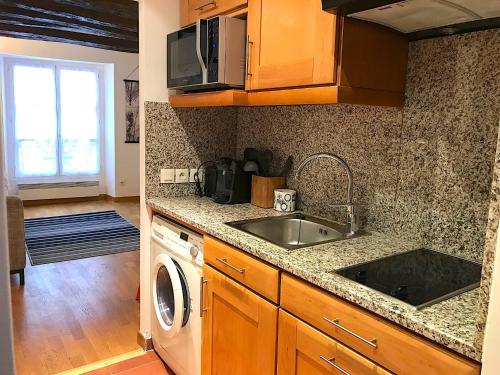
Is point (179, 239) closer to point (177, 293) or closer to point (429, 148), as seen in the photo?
point (177, 293)

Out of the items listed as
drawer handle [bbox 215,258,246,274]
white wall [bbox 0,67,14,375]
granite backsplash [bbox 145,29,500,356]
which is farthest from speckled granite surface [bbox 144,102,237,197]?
white wall [bbox 0,67,14,375]

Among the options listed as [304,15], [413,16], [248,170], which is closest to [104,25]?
[248,170]

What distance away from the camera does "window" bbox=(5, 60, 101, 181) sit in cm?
623

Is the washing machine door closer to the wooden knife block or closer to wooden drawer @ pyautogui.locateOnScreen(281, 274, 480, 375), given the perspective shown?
the wooden knife block

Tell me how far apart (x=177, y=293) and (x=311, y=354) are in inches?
33.5

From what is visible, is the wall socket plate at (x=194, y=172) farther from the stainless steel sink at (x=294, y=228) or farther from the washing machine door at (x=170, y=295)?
the stainless steel sink at (x=294, y=228)

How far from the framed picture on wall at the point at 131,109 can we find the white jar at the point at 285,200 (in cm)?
501

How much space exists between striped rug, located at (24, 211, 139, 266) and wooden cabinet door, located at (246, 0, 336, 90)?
3131 mm

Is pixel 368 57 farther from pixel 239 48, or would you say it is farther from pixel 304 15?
pixel 239 48

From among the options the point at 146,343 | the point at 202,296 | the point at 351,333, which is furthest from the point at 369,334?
the point at 146,343

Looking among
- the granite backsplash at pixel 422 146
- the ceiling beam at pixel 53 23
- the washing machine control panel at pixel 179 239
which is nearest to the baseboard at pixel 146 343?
the washing machine control panel at pixel 179 239

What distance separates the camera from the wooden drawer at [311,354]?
1188mm

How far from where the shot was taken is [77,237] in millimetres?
4820

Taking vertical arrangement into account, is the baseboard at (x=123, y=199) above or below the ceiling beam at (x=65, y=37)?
below
